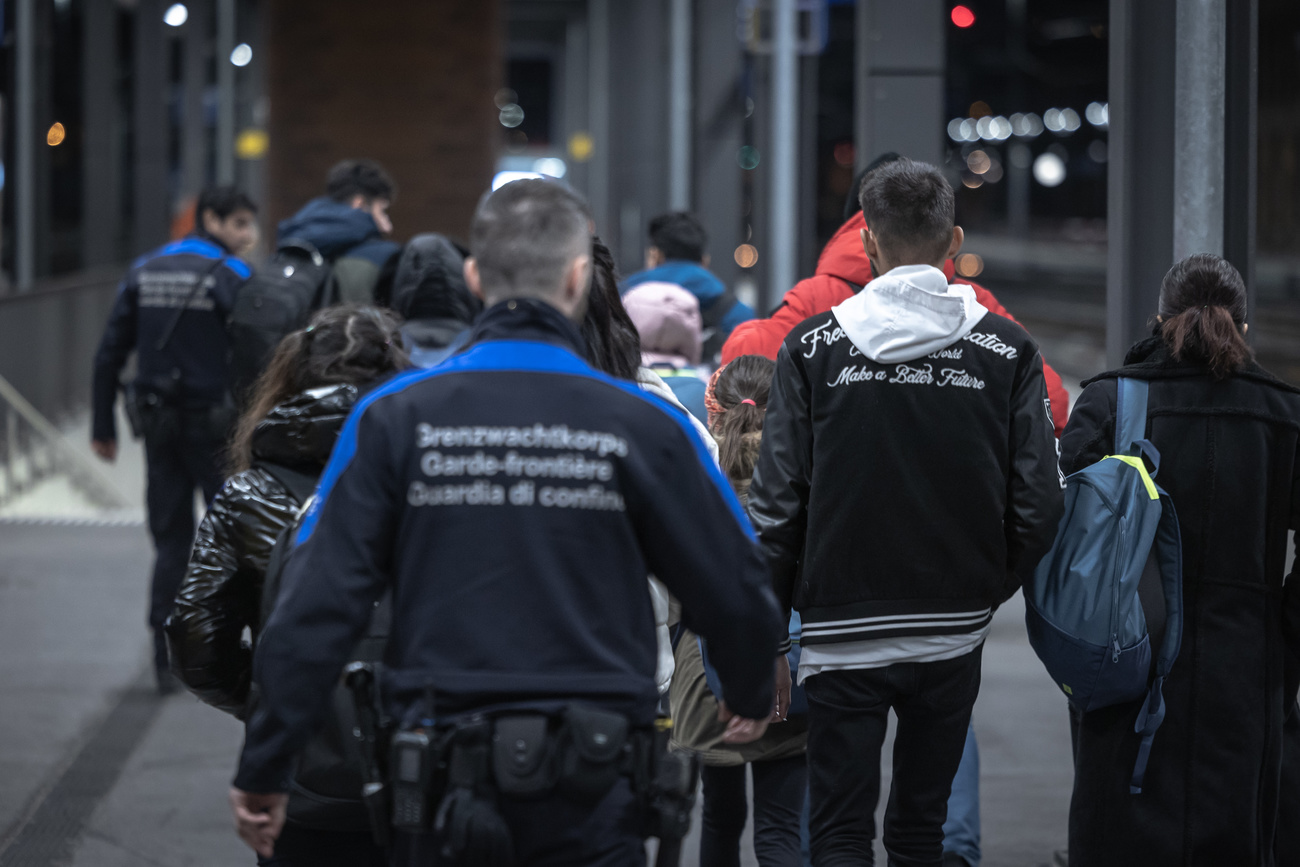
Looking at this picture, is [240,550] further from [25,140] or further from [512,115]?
[512,115]

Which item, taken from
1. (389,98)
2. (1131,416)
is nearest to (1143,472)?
(1131,416)

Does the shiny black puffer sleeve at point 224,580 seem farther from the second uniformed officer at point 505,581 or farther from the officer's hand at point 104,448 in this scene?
the officer's hand at point 104,448

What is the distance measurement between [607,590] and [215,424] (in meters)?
4.92

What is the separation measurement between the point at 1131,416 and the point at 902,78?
489cm

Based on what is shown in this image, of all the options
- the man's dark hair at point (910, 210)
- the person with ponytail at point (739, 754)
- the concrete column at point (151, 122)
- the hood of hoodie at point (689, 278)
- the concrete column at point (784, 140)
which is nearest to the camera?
the man's dark hair at point (910, 210)

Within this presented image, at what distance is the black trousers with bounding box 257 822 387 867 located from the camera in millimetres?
3291

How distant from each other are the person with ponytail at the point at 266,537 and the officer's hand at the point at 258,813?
0.43 metres

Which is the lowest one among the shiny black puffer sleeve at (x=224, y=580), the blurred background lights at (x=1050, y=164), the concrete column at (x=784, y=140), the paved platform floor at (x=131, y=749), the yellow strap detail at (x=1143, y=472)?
the paved platform floor at (x=131, y=749)

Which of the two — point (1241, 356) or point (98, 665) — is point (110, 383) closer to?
point (98, 665)

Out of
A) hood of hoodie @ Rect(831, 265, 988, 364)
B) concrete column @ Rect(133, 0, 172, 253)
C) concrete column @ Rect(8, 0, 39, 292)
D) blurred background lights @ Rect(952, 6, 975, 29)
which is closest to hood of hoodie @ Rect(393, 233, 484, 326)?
hood of hoodie @ Rect(831, 265, 988, 364)

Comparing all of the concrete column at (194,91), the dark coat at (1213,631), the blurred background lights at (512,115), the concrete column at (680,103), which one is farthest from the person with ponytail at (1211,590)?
the blurred background lights at (512,115)

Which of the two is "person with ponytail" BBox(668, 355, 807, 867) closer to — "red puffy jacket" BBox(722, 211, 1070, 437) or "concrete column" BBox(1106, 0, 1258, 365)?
"red puffy jacket" BBox(722, 211, 1070, 437)

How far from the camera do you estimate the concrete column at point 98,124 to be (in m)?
27.5

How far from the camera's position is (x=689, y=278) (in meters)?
7.78
